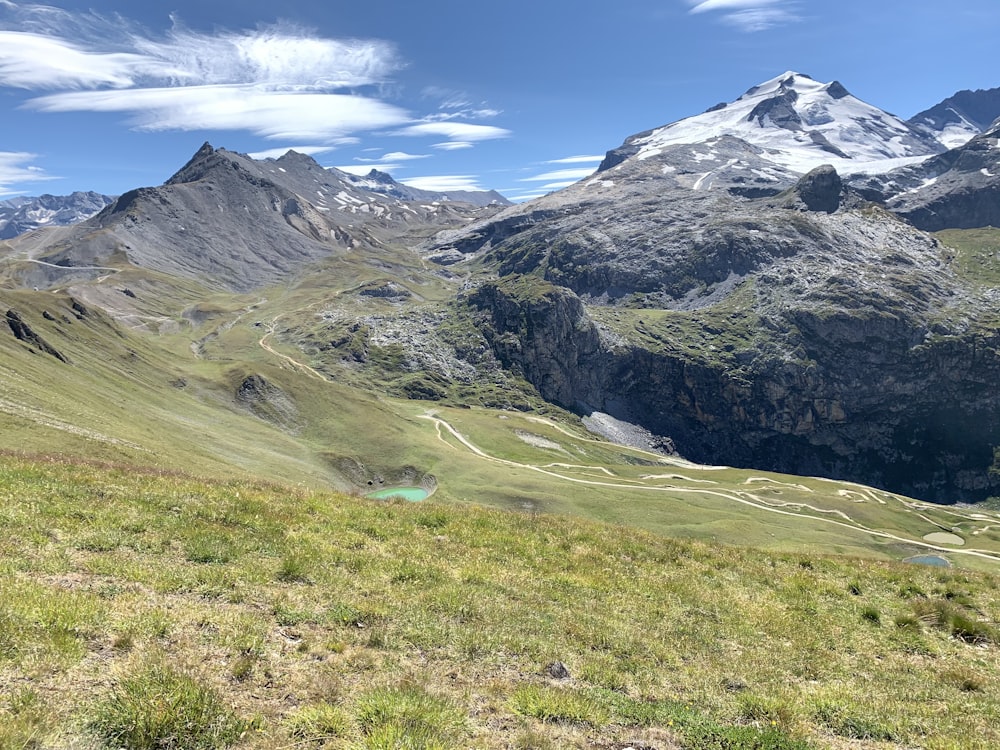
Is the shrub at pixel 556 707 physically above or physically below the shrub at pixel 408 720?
below

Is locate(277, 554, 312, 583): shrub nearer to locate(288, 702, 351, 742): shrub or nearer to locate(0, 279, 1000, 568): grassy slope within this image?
locate(288, 702, 351, 742): shrub

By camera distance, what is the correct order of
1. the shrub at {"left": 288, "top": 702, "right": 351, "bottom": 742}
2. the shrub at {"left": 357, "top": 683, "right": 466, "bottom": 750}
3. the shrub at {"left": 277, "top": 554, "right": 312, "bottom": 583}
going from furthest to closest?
1. the shrub at {"left": 277, "top": 554, "right": 312, "bottom": 583}
2. the shrub at {"left": 288, "top": 702, "right": 351, "bottom": 742}
3. the shrub at {"left": 357, "top": 683, "right": 466, "bottom": 750}

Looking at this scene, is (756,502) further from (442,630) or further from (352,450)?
(442,630)

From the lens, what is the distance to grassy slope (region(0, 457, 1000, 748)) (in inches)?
398

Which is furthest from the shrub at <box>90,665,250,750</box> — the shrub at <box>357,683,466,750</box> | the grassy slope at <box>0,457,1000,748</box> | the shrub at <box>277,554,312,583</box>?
the shrub at <box>277,554,312,583</box>

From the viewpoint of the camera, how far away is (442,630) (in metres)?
14.2

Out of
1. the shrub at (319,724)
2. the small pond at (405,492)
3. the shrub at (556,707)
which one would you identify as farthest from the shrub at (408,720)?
the small pond at (405,492)

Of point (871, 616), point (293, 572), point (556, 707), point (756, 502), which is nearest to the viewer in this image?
point (556, 707)

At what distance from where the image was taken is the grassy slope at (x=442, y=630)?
33.2ft

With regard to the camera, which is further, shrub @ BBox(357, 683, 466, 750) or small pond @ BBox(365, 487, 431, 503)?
small pond @ BBox(365, 487, 431, 503)

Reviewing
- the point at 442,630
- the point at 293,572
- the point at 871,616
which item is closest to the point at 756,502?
the point at 871,616

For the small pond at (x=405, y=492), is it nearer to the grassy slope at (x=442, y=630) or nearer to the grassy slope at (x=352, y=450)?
the grassy slope at (x=352, y=450)

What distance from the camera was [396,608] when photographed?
14.9 metres

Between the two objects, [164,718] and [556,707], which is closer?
[164,718]
